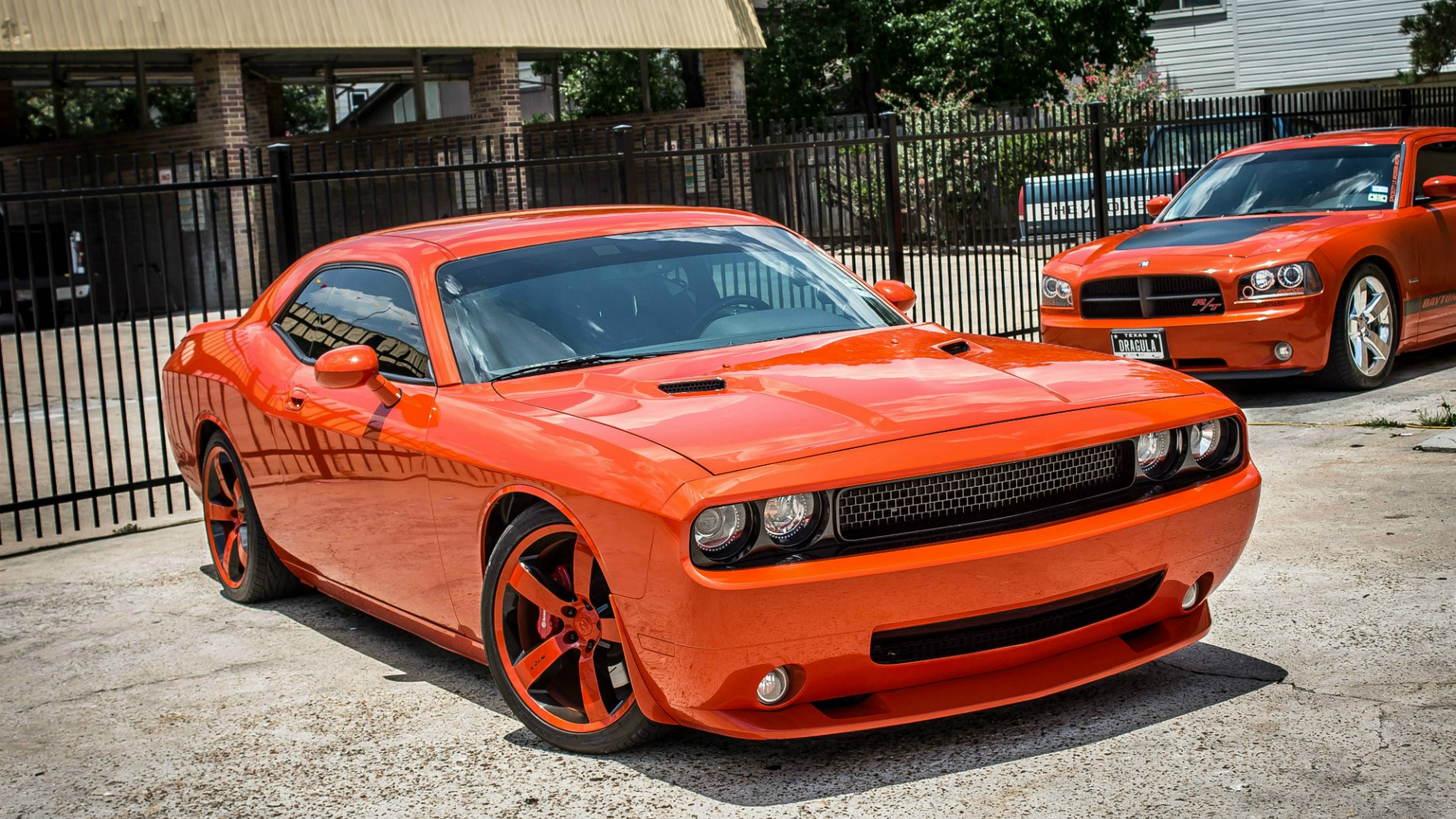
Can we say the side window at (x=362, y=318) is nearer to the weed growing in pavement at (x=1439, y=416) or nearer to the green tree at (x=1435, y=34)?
the weed growing in pavement at (x=1439, y=416)

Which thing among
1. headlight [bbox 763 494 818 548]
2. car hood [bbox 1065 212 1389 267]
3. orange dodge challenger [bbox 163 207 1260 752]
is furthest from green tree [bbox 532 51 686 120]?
headlight [bbox 763 494 818 548]

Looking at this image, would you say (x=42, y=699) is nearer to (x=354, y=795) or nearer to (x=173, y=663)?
(x=173, y=663)

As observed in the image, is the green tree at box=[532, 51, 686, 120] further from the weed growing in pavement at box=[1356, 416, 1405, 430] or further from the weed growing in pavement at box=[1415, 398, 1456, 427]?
the weed growing in pavement at box=[1356, 416, 1405, 430]

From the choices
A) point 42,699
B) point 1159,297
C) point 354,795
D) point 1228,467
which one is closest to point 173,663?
point 42,699

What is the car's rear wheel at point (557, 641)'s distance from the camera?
411 cm

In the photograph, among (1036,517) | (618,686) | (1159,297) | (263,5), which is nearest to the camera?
(1036,517)

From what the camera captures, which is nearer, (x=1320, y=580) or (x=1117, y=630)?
(x=1117, y=630)

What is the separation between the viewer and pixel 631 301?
513 centimetres

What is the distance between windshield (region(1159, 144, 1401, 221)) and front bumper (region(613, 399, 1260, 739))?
7.05m

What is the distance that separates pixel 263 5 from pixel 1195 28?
74.1ft

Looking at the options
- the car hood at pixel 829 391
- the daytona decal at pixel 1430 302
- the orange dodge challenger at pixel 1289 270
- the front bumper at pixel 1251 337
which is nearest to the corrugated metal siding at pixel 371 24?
the orange dodge challenger at pixel 1289 270

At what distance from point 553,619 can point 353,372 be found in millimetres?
1168

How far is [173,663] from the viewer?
222 inches

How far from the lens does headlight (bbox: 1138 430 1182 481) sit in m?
4.28
